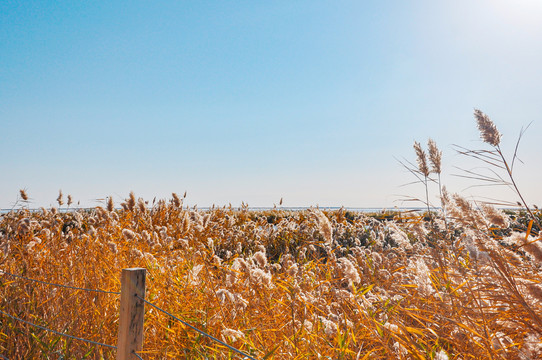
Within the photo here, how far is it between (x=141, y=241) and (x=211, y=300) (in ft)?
7.78

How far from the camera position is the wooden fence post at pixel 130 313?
6.10 ft

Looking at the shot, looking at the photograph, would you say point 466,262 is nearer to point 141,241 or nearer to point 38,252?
Answer: point 141,241

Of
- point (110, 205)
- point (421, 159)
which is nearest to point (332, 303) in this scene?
point (421, 159)

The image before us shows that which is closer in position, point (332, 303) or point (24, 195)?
point (332, 303)

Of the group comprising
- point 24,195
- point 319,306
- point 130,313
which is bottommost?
point 319,306

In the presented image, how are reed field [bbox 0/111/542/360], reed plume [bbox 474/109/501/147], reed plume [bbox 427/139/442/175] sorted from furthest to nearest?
reed plume [bbox 427/139/442/175] < reed plume [bbox 474/109/501/147] < reed field [bbox 0/111/542/360]

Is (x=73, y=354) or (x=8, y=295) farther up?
(x=8, y=295)

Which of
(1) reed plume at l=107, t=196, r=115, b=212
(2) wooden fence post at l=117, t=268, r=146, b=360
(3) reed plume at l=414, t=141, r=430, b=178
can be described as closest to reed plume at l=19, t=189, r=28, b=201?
(1) reed plume at l=107, t=196, r=115, b=212

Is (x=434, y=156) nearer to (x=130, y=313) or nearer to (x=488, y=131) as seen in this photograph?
(x=488, y=131)

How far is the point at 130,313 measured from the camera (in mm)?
1865

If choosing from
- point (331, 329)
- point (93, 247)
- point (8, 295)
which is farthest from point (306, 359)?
point (93, 247)

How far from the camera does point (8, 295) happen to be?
3570 millimetres

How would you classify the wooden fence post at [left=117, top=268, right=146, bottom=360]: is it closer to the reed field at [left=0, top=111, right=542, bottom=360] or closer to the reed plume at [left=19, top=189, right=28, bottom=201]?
the reed field at [left=0, top=111, right=542, bottom=360]

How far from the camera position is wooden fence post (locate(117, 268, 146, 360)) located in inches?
73.2
